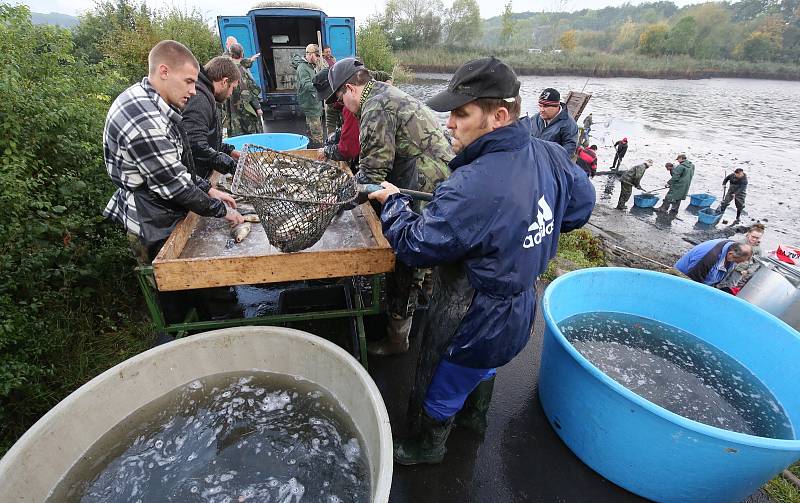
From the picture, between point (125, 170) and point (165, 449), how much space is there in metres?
1.67

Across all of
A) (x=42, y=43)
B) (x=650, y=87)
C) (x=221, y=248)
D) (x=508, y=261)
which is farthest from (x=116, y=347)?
(x=650, y=87)

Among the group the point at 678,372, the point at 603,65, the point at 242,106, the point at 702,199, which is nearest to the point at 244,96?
the point at 242,106

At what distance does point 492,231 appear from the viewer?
1717mm

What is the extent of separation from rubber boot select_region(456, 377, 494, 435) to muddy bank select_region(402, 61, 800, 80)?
4240cm

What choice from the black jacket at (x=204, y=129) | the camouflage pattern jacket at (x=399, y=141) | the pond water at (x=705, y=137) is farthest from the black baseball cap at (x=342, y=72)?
the pond water at (x=705, y=137)

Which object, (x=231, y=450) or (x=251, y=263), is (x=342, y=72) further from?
(x=231, y=450)

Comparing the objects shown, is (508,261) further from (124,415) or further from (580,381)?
(124,415)

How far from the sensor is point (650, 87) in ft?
136

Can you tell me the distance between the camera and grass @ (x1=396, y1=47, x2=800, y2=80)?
4322cm

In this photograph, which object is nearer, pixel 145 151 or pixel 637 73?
pixel 145 151

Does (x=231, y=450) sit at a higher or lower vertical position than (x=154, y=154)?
lower

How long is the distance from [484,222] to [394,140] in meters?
1.51

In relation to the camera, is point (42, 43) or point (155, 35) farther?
point (155, 35)

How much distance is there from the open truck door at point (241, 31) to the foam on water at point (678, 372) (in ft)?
38.7
